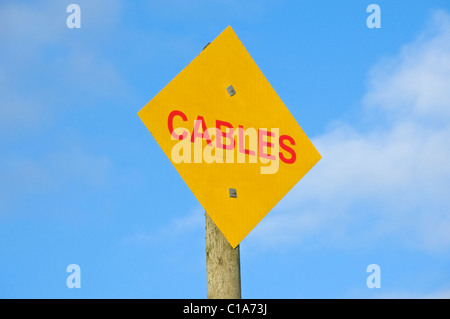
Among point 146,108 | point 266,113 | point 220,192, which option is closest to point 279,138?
point 266,113

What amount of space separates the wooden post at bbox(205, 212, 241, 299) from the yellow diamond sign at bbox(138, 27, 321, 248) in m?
0.11

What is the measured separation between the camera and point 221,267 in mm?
4809

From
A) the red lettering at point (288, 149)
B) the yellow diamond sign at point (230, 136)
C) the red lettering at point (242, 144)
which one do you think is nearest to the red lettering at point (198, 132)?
the yellow diamond sign at point (230, 136)

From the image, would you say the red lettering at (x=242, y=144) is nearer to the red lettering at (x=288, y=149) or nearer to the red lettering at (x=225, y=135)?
the red lettering at (x=225, y=135)

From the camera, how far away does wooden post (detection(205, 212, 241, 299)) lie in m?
4.79

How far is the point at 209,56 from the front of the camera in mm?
4934

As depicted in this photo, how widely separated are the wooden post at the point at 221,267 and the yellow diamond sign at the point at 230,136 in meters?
0.11

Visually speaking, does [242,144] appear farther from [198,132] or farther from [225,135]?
[198,132]

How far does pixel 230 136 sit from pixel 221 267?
103cm

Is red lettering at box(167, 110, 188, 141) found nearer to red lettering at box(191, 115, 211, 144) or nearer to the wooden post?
red lettering at box(191, 115, 211, 144)

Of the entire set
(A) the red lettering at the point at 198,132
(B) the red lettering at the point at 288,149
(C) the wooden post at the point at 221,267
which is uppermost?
(A) the red lettering at the point at 198,132

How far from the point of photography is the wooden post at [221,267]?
4.79m
